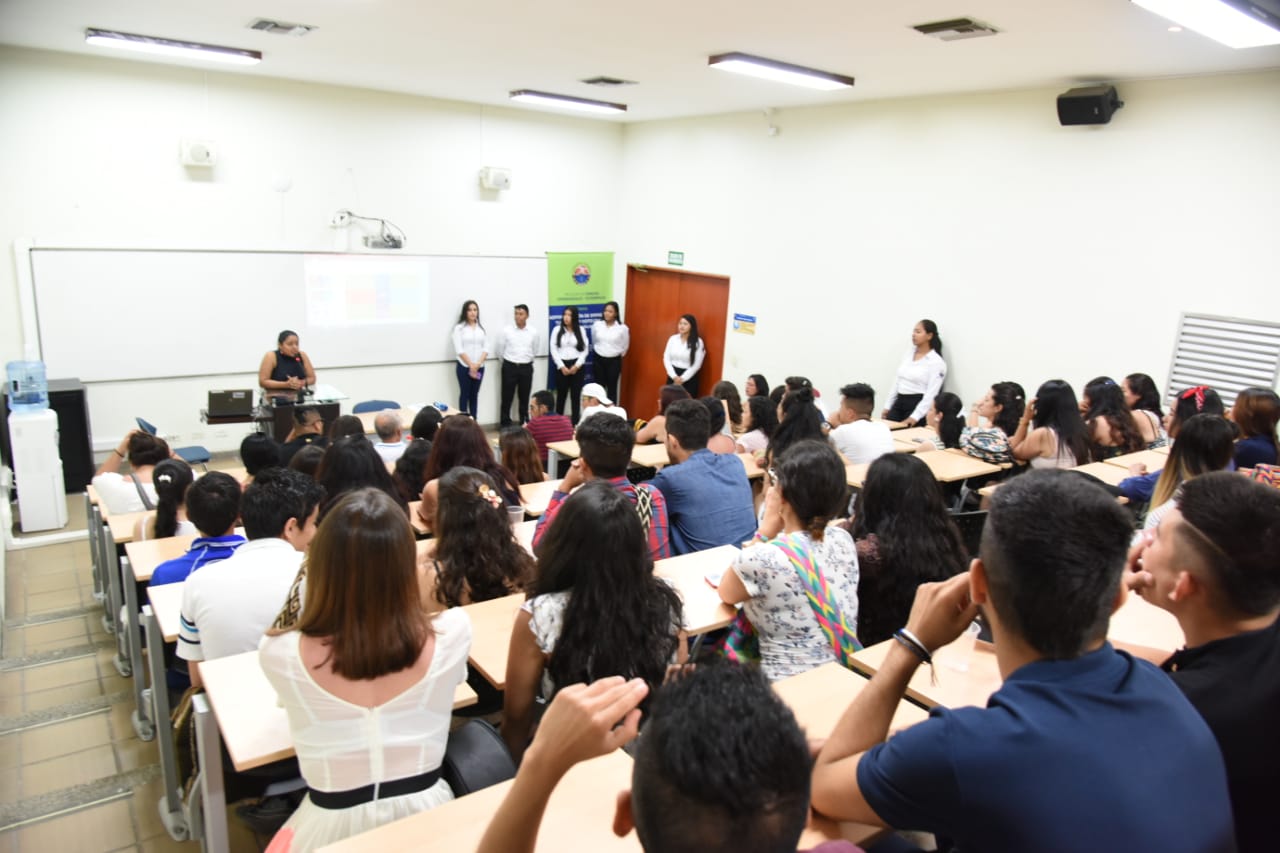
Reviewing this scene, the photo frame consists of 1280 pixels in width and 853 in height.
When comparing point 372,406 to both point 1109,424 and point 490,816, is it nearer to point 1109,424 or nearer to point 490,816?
point 1109,424

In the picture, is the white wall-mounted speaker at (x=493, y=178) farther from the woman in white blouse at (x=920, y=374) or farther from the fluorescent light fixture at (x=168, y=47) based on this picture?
the woman in white blouse at (x=920, y=374)

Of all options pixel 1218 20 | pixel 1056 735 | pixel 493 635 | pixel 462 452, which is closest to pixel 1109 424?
pixel 1218 20

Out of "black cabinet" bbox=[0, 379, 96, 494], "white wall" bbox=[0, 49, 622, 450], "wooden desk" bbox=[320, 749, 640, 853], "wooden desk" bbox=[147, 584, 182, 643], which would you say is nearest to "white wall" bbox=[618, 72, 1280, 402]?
"white wall" bbox=[0, 49, 622, 450]

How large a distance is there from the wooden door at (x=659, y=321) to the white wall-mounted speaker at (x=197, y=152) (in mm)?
4542

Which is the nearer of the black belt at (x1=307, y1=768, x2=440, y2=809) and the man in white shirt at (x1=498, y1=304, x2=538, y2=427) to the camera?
the black belt at (x1=307, y1=768, x2=440, y2=809)

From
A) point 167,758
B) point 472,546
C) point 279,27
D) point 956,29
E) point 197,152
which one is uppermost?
point 279,27

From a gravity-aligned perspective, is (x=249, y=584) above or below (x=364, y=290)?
below

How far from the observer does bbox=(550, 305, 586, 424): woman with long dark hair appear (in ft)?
30.3

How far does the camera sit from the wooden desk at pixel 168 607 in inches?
104

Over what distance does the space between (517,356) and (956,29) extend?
5736mm

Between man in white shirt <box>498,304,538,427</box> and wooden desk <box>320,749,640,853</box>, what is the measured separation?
7315 millimetres

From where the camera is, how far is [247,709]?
2098 millimetres

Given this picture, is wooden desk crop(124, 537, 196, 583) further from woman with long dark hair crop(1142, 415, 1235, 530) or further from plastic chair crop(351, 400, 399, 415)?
woman with long dark hair crop(1142, 415, 1235, 530)

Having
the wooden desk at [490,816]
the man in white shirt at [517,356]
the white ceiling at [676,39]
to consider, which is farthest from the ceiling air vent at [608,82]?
the wooden desk at [490,816]
